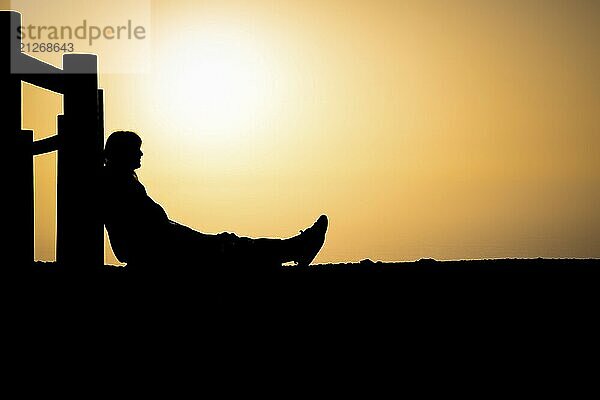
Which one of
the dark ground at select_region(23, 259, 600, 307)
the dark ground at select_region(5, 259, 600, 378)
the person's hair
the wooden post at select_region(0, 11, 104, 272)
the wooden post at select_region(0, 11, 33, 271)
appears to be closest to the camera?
the wooden post at select_region(0, 11, 33, 271)

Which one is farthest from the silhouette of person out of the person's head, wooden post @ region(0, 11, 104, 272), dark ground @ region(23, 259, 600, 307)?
wooden post @ region(0, 11, 104, 272)

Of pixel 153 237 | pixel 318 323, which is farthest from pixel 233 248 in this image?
pixel 318 323

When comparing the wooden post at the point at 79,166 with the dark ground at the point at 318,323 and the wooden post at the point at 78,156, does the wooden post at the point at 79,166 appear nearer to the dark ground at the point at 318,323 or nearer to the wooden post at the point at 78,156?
the wooden post at the point at 78,156

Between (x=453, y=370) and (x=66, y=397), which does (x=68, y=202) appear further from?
(x=453, y=370)

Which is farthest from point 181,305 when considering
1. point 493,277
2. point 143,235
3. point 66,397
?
point 493,277

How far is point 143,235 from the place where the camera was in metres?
5.77

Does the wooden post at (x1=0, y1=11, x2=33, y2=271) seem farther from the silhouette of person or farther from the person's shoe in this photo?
the person's shoe

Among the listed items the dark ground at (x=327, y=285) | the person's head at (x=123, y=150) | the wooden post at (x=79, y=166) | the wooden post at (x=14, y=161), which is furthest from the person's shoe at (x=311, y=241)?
the wooden post at (x=14, y=161)

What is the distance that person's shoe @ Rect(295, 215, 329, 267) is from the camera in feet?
19.4

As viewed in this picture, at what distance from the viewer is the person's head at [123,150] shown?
5.83 m

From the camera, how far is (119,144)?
231 inches

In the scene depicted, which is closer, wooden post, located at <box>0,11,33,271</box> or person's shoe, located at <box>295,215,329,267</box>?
wooden post, located at <box>0,11,33,271</box>

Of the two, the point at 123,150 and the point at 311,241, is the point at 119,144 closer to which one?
the point at 123,150

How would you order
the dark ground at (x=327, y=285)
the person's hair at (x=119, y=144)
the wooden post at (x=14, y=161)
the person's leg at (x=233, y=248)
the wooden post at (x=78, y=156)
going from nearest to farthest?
the wooden post at (x=14, y=161)
the wooden post at (x=78, y=156)
the dark ground at (x=327, y=285)
the person's leg at (x=233, y=248)
the person's hair at (x=119, y=144)
